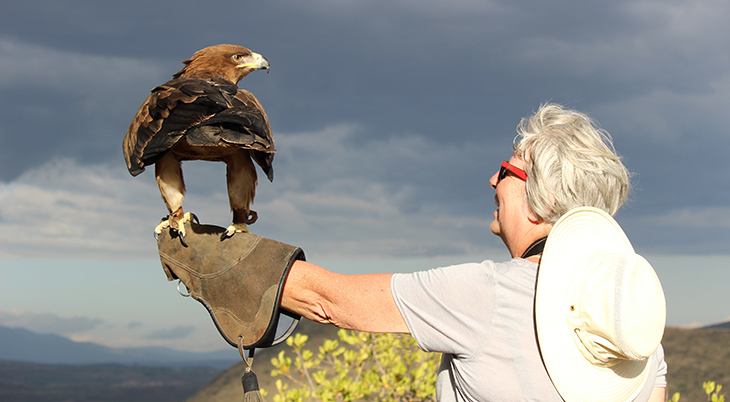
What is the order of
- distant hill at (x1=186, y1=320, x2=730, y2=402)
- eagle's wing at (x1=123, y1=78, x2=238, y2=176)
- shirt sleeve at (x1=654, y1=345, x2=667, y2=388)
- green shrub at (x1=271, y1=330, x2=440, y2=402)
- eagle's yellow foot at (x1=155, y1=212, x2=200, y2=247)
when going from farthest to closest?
1. distant hill at (x1=186, y1=320, x2=730, y2=402)
2. green shrub at (x1=271, y1=330, x2=440, y2=402)
3. eagle's yellow foot at (x1=155, y1=212, x2=200, y2=247)
4. eagle's wing at (x1=123, y1=78, x2=238, y2=176)
5. shirt sleeve at (x1=654, y1=345, x2=667, y2=388)

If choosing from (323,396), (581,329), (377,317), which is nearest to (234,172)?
(377,317)

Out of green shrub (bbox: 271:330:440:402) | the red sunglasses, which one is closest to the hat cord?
the red sunglasses

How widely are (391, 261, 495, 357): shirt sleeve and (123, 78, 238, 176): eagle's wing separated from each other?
136 cm

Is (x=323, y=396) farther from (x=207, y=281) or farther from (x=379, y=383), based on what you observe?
(x=207, y=281)

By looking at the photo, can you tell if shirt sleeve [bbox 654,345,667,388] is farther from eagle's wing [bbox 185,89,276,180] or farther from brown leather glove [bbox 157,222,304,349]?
eagle's wing [bbox 185,89,276,180]

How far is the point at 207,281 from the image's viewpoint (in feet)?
7.94

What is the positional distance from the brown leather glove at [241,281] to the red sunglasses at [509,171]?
0.91 metres

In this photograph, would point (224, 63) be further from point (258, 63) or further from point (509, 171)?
point (509, 171)

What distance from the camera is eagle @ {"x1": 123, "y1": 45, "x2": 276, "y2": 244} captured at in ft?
8.06

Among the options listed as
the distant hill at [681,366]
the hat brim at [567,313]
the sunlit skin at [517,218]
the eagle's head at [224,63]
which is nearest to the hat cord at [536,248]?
the sunlit skin at [517,218]

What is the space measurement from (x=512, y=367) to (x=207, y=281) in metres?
1.38

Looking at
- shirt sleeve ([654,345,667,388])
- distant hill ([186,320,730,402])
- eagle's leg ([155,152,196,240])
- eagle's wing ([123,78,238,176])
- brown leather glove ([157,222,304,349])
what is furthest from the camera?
distant hill ([186,320,730,402])

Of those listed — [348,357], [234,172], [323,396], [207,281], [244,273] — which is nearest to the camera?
[244,273]

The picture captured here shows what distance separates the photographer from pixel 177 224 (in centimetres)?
286
